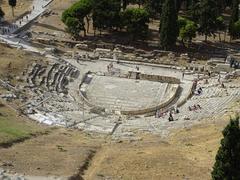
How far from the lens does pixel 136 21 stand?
69.1m

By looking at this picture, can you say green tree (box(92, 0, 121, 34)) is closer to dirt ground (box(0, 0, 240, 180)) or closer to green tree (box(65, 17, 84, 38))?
green tree (box(65, 17, 84, 38))

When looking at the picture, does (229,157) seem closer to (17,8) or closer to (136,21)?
(136,21)

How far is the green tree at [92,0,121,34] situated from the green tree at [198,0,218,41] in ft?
34.9

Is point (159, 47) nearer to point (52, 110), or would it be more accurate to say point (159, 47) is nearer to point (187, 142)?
point (52, 110)

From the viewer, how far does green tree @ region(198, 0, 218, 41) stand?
70.1 meters

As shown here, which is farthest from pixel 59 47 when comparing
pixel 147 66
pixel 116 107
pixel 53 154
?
pixel 53 154

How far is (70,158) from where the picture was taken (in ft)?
118

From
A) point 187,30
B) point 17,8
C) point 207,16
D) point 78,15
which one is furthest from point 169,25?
point 17,8

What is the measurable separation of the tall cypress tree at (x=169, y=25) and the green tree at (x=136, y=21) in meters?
2.88

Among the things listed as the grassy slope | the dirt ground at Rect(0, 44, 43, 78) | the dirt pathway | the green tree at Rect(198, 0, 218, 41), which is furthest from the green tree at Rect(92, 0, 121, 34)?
the dirt pathway

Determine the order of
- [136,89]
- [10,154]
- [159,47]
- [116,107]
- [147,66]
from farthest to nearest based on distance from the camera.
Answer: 1. [159,47]
2. [147,66]
3. [136,89]
4. [116,107]
5. [10,154]

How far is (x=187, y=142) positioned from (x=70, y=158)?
11617 mm

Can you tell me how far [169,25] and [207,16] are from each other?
6.24 m

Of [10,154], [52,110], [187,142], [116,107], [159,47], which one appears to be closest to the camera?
[10,154]
